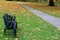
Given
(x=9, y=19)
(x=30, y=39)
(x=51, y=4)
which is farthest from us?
(x=51, y=4)

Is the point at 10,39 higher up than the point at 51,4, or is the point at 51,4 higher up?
the point at 10,39

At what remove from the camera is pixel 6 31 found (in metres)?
10.9

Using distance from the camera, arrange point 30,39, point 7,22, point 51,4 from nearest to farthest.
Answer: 1. point 30,39
2. point 7,22
3. point 51,4

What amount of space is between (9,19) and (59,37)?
93.3 inches

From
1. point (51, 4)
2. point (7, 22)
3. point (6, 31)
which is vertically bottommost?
point (51, 4)

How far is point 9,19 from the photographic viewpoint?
10570mm

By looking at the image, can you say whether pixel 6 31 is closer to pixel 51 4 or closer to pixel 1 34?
pixel 1 34

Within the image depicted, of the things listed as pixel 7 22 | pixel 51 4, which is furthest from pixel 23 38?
pixel 51 4

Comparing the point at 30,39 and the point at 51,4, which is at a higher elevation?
the point at 30,39

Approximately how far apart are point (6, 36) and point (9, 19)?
3.31ft

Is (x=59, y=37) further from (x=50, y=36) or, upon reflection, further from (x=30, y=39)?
(x=30, y=39)

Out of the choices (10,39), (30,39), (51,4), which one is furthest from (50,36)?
(51,4)

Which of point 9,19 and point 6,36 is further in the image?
point 9,19

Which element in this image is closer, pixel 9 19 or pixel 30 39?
pixel 30 39
